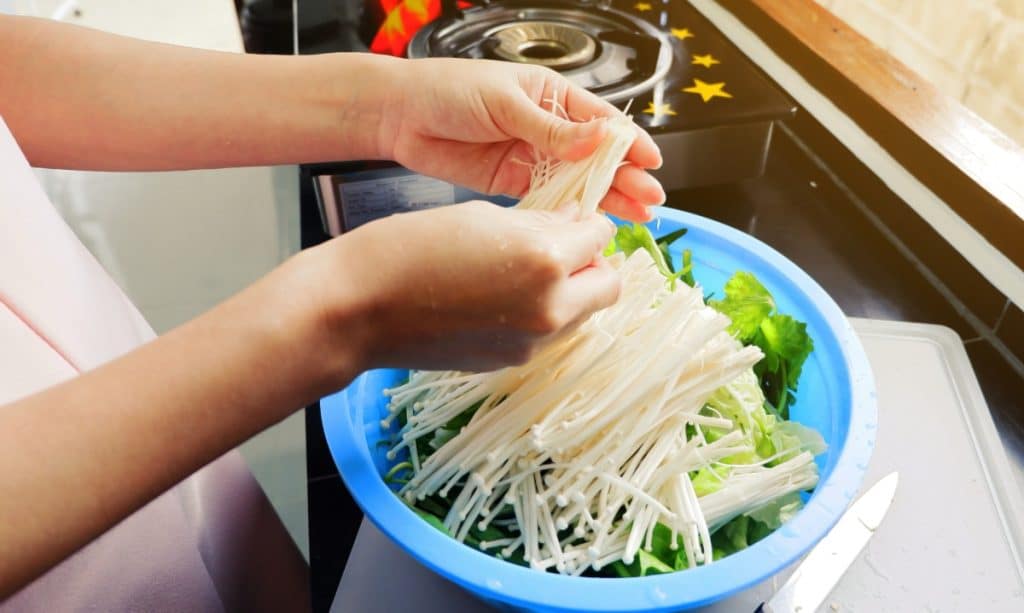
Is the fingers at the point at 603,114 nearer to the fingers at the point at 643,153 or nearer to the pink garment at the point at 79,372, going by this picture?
the fingers at the point at 643,153

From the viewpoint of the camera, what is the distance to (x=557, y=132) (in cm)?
70

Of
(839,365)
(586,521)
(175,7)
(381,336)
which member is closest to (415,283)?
(381,336)

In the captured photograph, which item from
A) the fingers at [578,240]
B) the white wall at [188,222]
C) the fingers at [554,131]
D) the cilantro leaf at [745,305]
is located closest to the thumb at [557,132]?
the fingers at [554,131]

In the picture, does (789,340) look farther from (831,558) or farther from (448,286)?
(448,286)

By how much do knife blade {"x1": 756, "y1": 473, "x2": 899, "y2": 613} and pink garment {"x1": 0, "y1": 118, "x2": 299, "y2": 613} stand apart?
1.76ft

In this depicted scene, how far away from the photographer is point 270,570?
791mm

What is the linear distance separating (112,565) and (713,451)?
0.56 m

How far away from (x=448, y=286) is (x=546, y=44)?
0.89 metres

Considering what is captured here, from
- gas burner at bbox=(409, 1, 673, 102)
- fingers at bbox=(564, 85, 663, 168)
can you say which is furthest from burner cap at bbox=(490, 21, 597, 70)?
fingers at bbox=(564, 85, 663, 168)

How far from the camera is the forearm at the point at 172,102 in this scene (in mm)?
674

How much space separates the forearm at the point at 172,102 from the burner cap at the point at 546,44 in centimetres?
48

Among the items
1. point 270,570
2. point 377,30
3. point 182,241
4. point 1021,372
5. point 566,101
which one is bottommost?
point 182,241

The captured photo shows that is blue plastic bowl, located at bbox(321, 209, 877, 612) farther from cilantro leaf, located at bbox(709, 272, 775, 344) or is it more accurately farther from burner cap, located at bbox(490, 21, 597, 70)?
burner cap, located at bbox(490, 21, 597, 70)

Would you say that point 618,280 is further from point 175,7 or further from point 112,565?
point 175,7
